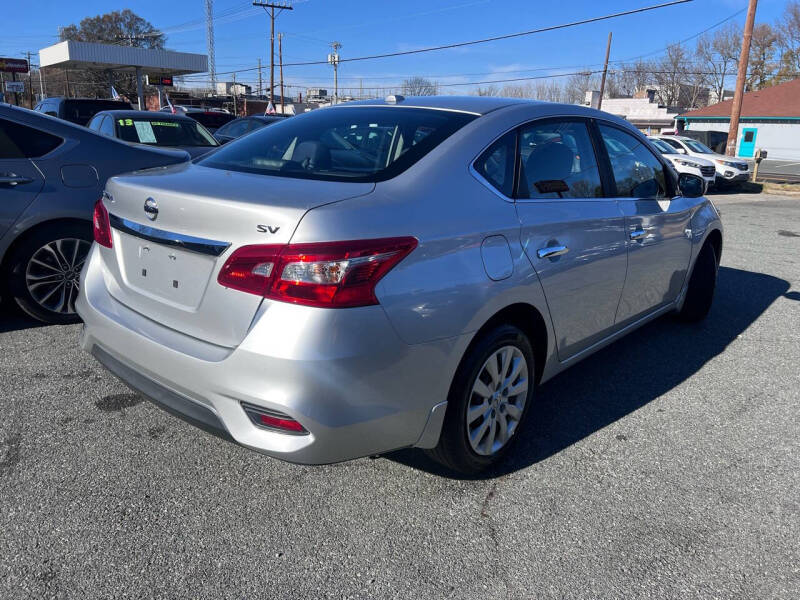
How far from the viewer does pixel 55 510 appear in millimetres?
2498

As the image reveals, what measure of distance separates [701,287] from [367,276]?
375 centimetres

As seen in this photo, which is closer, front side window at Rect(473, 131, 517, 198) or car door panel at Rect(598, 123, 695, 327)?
front side window at Rect(473, 131, 517, 198)

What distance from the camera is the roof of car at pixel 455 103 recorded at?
121 inches

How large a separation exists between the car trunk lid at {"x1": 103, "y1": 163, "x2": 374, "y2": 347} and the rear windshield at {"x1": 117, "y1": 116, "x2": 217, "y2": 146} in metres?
6.25

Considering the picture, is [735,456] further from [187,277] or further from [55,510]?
[55,510]

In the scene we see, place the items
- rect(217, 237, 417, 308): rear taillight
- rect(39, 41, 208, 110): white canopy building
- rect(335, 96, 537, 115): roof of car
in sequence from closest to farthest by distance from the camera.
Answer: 1. rect(217, 237, 417, 308): rear taillight
2. rect(335, 96, 537, 115): roof of car
3. rect(39, 41, 208, 110): white canopy building

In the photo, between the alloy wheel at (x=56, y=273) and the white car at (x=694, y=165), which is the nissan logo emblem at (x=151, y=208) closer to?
the alloy wheel at (x=56, y=273)

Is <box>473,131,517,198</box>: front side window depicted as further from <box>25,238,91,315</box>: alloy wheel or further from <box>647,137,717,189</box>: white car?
<box>647,137,717,189</box>: white car

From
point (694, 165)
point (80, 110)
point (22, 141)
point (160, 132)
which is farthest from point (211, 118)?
point (22, 141)

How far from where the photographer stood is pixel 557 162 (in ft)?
10.4

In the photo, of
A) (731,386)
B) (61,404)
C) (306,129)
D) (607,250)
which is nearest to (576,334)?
(607,250)

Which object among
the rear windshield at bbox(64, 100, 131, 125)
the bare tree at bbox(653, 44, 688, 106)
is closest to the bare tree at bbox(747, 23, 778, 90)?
the bare tree at bbox(653, 44, 688, 106)

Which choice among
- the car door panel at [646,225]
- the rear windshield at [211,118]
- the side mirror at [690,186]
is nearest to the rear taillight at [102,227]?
the car door panel at [646,225]

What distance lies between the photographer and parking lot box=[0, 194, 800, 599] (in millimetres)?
2230
